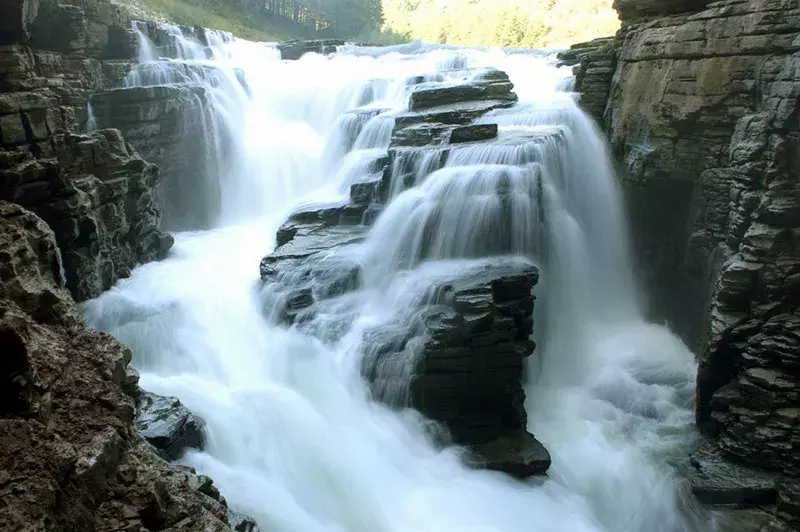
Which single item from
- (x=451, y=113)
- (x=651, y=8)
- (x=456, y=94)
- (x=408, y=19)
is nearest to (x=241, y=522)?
(x=451, y=113)

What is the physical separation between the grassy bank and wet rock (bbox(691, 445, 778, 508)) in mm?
29834

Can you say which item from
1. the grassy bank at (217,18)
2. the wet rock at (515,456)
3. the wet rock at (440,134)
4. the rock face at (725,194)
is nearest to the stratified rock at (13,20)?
the wet rock at (440,134)

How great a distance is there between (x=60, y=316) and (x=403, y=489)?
4.95 meters

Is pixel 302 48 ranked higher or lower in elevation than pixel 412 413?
higher

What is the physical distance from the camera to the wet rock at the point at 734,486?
25.3ft

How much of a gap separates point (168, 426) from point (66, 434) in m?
3.68

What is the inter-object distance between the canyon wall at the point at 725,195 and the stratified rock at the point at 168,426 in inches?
272

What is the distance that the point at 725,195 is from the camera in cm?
1039

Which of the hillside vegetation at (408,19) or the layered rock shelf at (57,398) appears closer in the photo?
the layered rock shelf at (57,398)

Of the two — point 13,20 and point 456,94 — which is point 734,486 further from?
point 13,20

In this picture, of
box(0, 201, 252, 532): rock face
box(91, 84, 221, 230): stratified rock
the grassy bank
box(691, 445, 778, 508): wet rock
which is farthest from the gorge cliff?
the grassy bank

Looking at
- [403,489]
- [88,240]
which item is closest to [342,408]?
[403,489]

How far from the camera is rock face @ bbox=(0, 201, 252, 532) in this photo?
238cm

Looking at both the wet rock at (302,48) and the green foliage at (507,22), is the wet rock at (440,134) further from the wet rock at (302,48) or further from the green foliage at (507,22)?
the green foliage at (507,22)
